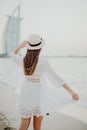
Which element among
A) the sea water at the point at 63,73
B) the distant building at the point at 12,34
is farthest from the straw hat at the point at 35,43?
the distant building at the point at 12,34

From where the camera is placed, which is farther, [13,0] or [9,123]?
[13,0]

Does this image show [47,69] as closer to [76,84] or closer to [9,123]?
[9,123]

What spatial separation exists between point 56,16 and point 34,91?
5.92ft

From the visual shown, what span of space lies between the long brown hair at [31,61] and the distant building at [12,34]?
5.10ft

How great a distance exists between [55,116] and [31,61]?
126 centimetres

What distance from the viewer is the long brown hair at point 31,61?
6.26ft

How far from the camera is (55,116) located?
2973mm

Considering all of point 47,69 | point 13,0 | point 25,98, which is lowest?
point 25,98

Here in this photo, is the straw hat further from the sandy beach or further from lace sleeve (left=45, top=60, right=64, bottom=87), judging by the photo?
→ the sandy beach

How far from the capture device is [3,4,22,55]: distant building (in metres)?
3.49

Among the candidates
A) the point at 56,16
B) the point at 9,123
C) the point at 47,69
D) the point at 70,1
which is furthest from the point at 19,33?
the point at 47,69

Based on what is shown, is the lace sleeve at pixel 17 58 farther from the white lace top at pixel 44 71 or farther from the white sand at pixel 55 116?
the white sand at pixel 55 116

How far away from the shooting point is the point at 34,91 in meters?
1.94

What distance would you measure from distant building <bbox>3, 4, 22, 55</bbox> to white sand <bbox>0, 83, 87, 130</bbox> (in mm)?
663
